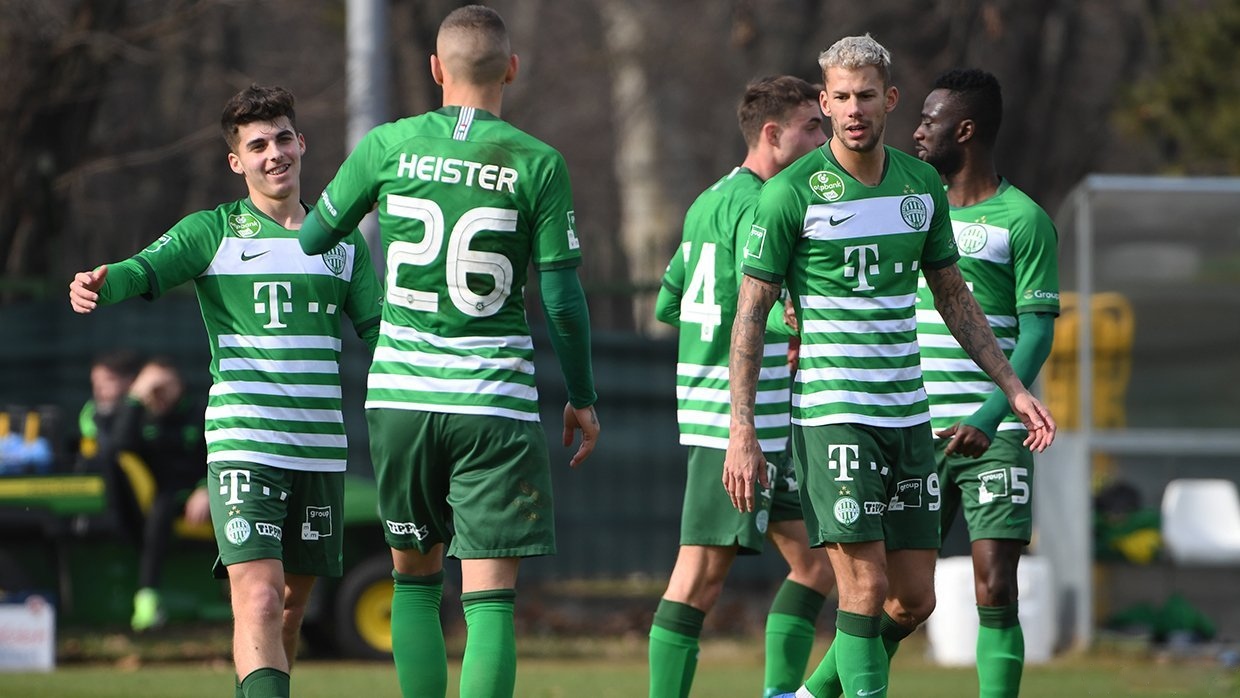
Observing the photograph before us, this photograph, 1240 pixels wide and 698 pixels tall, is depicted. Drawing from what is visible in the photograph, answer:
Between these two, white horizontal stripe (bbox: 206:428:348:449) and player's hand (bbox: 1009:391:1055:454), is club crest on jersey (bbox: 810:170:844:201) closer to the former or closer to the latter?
player's hand (bbox: 1009:391:1055:454)

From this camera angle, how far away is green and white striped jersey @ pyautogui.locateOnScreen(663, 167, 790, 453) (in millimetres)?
7367

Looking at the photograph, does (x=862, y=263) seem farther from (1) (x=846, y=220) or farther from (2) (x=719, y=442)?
(2) (x=719, y=442)

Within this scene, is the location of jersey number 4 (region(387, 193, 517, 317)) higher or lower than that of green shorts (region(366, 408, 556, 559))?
higher

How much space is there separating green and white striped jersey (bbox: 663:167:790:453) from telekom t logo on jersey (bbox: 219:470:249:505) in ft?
6.38

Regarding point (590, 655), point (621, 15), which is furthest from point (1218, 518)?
point (621, 15)

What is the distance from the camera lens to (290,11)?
2161 centimetres

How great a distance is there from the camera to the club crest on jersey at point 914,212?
6.21m

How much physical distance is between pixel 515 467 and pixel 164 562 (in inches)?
260

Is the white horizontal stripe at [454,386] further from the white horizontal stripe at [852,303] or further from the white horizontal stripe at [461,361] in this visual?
the white horizontal stripe at [852,303]

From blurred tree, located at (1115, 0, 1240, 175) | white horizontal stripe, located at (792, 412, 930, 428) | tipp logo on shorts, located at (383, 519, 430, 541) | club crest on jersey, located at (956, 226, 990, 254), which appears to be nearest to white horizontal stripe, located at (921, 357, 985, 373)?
club crest on jersey, located at (956, 226, 990, 254)

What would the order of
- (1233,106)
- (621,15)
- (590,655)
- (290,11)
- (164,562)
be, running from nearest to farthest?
1. (164,562)
2. (590,655)
3. (1233,106)
4. (290,11)
5. (621,15)

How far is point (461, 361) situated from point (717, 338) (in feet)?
5.93

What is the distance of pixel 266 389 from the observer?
623 centimetres

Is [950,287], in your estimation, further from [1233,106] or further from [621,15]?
[621,15]
